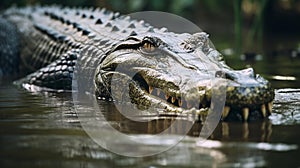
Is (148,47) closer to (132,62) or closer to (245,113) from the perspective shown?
(132,62)

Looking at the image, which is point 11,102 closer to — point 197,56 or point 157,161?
point 197,56

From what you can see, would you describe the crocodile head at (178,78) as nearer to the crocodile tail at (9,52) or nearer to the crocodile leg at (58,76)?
the crocodile leg at (58,76)

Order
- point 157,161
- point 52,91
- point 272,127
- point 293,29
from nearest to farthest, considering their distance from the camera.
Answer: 1. point 157,161
2. point 272,127
3. point 52,91
4. point 293,29

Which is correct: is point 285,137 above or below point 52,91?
below

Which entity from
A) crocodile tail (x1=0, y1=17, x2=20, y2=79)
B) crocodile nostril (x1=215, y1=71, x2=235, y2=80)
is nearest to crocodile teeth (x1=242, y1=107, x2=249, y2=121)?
crocodile nostril (x1=215, y1=71, x2=235, y2=80)

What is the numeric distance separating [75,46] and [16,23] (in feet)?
6.33

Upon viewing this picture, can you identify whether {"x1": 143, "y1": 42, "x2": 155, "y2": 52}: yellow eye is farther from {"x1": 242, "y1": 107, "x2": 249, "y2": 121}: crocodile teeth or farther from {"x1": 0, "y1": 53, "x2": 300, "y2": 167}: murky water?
{"x1": 242, "y1": 107, "x2": 249, "y2": 121}: crocodile teeth

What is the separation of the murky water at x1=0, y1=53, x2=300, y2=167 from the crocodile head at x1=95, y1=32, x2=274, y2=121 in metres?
0.14

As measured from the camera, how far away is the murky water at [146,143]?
212 cm

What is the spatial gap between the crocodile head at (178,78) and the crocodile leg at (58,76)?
598mm

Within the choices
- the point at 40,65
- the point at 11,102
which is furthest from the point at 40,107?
the point at 40,65

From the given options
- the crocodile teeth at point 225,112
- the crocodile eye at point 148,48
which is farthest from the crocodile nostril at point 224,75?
the crocodile eye at point 148,48

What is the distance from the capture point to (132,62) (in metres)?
3.60

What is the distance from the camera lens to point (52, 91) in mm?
4441
